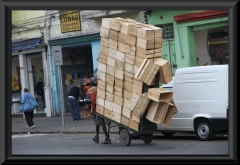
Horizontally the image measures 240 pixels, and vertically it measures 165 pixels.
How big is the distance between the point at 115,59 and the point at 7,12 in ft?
21.8

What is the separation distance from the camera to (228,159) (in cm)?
731

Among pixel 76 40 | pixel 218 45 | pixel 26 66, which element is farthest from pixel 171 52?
pixel 26 66

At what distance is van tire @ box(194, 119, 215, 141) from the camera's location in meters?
14.3

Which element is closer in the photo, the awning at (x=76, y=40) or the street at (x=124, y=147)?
the street at (x=124, y=147)

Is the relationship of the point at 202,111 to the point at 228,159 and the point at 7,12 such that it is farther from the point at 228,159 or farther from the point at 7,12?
the point at 7,12

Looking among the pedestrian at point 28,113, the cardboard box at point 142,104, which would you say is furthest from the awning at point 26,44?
the cardboard box at point 142,104

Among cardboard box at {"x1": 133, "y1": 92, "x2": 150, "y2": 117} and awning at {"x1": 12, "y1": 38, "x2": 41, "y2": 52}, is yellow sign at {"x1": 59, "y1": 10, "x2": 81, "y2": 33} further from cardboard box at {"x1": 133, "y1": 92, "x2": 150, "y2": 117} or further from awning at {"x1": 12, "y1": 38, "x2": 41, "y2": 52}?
cardboard box at {"x1": 133, "y1": 92, "x2": 150, "y2": 117}

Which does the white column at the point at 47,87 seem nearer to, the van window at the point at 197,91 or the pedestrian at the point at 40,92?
the pedestrian at the point at 40,92

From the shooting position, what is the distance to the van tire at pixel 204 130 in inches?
564

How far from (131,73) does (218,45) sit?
8697 millimetres

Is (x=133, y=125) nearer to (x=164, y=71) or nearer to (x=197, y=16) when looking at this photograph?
(x=164, y=71)

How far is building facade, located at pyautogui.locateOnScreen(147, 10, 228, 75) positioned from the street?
5.78 metres

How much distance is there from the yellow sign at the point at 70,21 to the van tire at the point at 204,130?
39.4 feet
